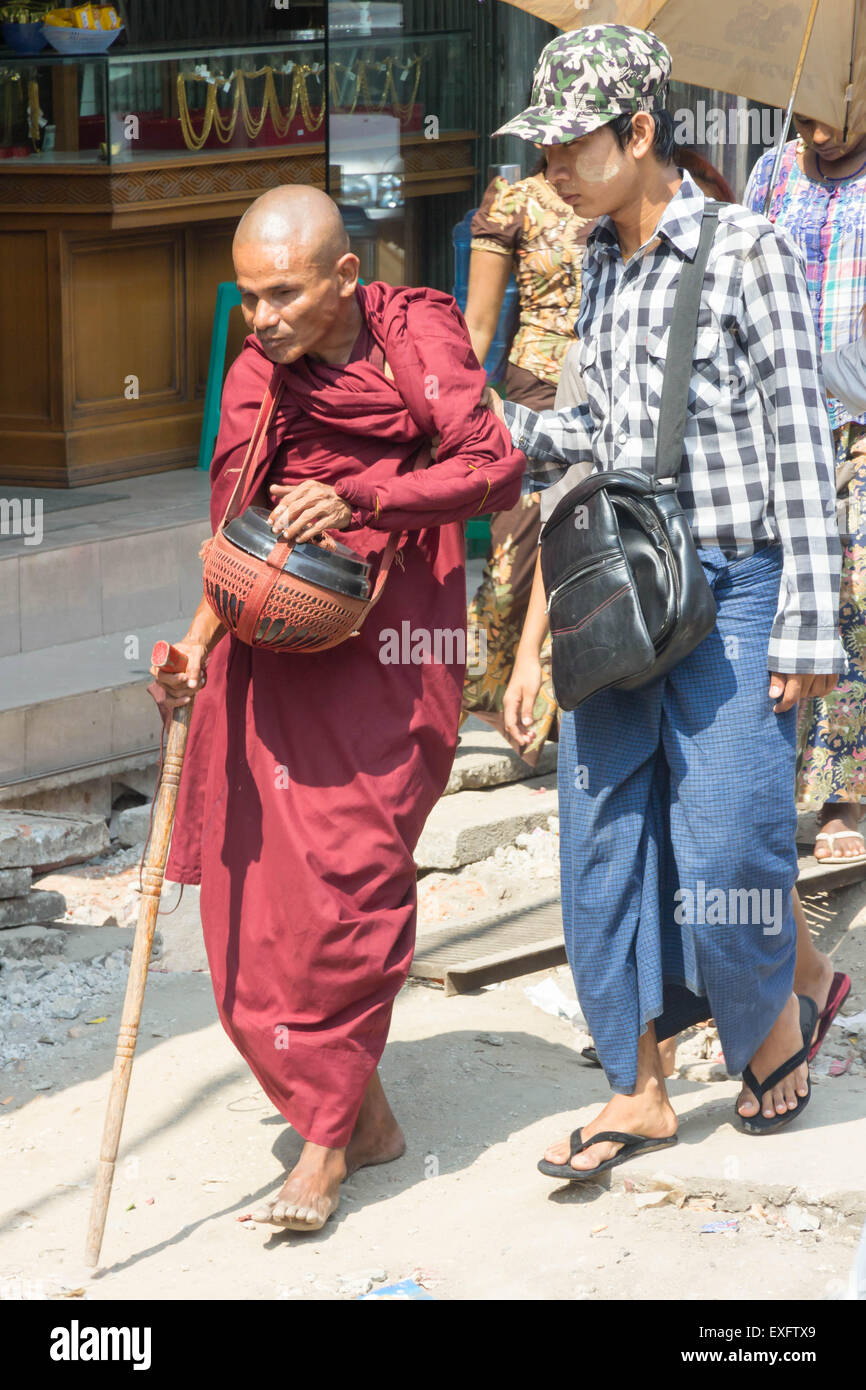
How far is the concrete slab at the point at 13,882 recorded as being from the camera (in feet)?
16.4

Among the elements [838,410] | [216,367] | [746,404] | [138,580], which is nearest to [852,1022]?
[838,410]

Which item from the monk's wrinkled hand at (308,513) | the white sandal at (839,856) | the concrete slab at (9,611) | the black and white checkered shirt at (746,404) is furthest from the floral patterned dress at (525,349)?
the monk's wrinkled hand at (308,513)

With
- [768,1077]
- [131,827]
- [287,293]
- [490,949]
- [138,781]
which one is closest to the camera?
[287,293]

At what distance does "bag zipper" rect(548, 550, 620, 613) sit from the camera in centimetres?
316

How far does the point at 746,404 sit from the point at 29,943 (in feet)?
8.51

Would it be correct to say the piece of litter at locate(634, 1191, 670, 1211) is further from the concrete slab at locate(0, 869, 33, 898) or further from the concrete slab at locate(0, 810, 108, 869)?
the concrete slab at locate(0, 810, 108, 869)

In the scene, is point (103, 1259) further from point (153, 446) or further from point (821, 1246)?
point (153, 446)

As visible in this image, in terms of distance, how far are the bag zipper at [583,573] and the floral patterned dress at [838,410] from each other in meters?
1.62

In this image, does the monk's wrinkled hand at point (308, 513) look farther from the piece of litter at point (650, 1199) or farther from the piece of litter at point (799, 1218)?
the piece of litter at point (799, 1218)

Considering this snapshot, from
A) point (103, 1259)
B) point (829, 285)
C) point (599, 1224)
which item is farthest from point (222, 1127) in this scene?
point (829, 285)

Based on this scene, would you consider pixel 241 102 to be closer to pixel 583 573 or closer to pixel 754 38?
pixel 754 38

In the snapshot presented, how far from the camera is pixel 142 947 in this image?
10.3 feet

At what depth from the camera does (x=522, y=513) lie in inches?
222

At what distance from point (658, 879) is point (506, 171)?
4569mm
